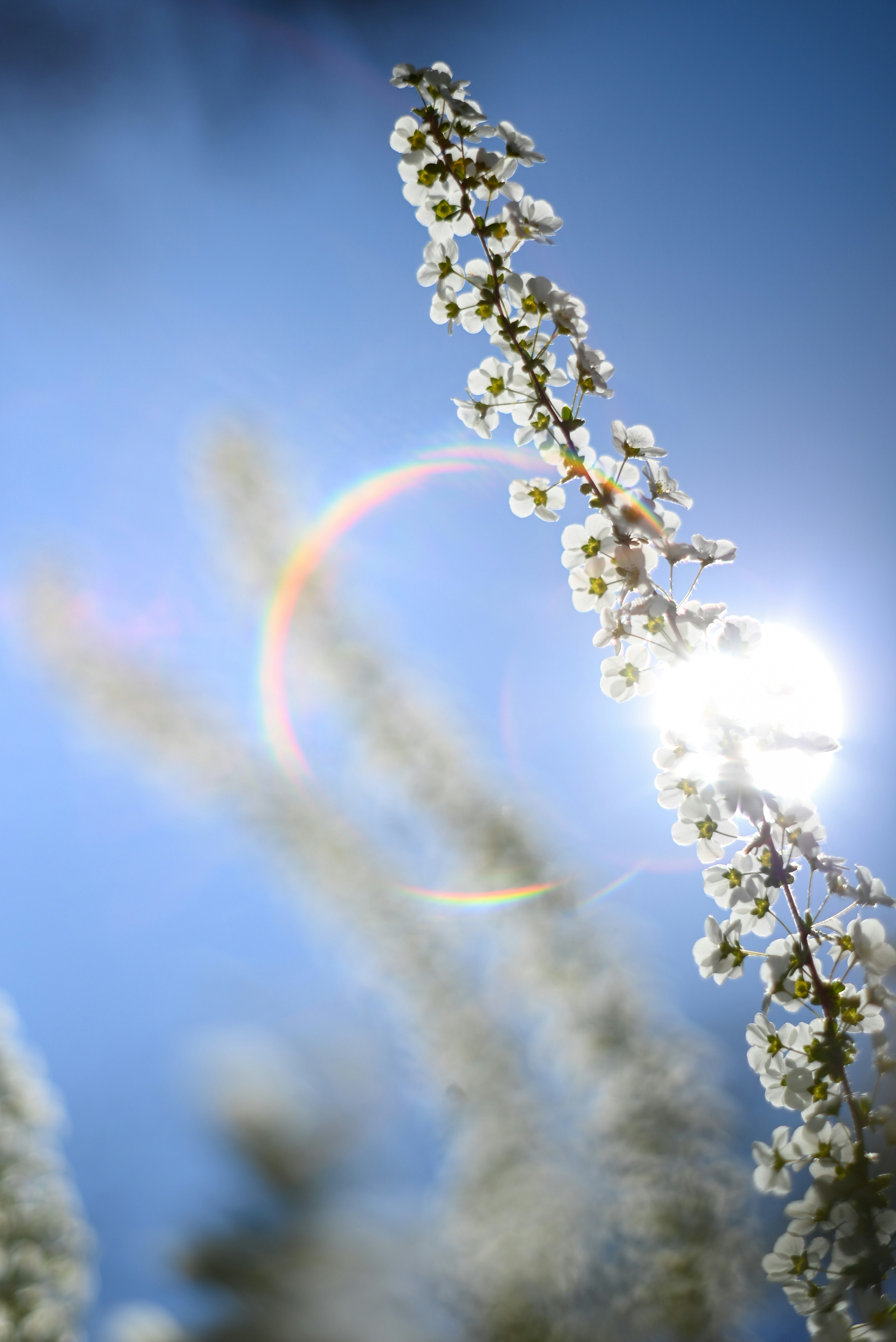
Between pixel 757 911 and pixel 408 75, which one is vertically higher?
pixel 408 75

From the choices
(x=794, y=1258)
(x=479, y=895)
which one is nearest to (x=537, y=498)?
(x=794, y=1258)

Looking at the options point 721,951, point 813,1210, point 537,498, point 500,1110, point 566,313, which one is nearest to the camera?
→ point 813,1210

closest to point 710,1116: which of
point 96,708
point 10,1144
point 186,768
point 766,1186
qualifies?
point 766,1186

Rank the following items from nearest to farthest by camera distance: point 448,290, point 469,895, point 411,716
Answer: point 448,290
point 469,895
point 411,716

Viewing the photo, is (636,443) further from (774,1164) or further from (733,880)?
(774,1164)

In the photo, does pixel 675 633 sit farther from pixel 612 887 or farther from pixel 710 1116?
pixel 612 887

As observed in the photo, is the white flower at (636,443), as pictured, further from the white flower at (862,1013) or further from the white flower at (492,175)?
the white flower at (862,1013)

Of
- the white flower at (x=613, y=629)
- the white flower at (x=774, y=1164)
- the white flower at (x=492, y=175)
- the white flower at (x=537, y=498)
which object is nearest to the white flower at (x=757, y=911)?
the white flower at (x=774, y=1164)

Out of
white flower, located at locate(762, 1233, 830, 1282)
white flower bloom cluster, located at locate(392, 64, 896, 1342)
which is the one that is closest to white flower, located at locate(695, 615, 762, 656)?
white flower bloom cluster, located at locate(392, 64, 896, 1342)
